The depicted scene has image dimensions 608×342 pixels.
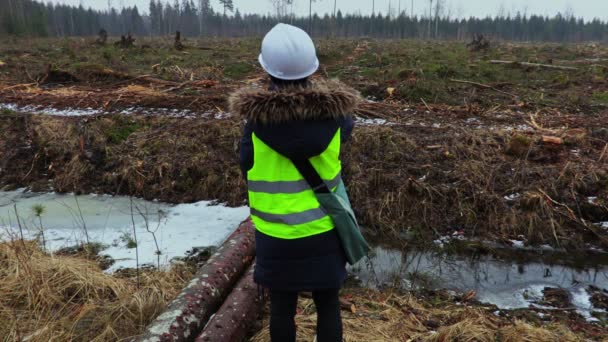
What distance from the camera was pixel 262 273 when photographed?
6.49 ft

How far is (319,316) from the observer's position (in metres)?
2.16

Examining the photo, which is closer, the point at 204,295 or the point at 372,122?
the point at 204,295

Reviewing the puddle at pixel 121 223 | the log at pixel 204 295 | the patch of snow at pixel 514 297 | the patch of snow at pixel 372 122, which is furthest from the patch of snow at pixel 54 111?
the patch of snow at pixel 514 297

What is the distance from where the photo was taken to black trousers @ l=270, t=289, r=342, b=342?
A: 2.07 metres

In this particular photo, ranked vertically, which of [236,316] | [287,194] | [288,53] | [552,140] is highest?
[288,53]

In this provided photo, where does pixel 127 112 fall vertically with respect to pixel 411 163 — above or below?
above

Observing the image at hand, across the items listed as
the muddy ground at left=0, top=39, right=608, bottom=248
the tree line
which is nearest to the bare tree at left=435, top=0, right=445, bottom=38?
the tree line

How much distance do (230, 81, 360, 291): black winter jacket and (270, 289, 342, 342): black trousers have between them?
138 millimetres

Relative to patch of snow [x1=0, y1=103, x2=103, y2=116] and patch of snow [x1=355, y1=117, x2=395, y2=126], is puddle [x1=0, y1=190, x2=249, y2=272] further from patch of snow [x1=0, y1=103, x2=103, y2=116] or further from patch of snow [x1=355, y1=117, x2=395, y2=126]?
patch of snow [x1=355, y1=117, x2=395, y2=126]

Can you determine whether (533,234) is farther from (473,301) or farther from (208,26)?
(208,26)

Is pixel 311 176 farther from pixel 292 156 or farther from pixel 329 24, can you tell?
pixel 329 24

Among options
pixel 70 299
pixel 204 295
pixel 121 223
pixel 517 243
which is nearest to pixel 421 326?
pixel 204 295

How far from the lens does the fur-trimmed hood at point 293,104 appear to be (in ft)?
5.83

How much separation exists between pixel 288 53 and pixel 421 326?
93.8 inches
